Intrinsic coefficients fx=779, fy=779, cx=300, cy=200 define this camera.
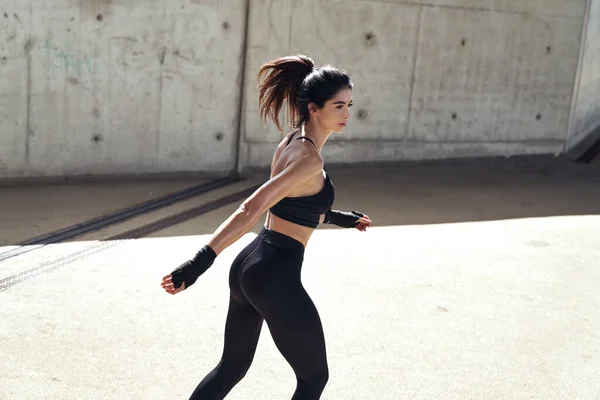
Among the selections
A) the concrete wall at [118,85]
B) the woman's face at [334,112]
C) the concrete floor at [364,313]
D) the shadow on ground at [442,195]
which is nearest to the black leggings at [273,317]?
the woman's face at [334,112]

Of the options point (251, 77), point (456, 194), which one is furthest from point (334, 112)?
point (456, 194)

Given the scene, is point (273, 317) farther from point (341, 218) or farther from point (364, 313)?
point (364, 313)

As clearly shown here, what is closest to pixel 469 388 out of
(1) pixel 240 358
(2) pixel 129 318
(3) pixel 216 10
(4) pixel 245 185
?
(1) pixel 240 358

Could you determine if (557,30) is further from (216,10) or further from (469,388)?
(469,388)

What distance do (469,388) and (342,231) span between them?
Result: 10.5 ft

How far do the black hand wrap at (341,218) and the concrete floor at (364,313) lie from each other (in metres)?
0.93

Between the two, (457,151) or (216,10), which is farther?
(457,151)

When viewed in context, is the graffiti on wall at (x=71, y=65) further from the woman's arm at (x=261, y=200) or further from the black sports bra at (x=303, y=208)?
the woman's arm at (x=261, y=200)

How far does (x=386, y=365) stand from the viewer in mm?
4574

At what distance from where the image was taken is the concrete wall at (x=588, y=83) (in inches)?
451

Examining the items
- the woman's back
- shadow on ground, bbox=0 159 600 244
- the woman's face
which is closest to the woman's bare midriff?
the woman's back

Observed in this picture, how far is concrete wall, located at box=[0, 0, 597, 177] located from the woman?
200 inches

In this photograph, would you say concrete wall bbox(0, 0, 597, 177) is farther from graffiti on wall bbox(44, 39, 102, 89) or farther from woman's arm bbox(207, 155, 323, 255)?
woman's arm bbox(207, 155, 323, 255)

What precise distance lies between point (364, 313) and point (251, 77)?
444 cm
